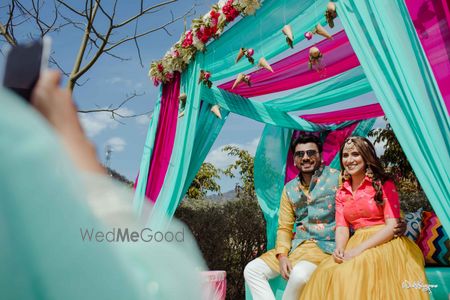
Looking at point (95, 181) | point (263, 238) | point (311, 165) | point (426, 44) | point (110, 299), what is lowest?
point (263, 238)

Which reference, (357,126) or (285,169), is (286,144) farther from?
(357,126)

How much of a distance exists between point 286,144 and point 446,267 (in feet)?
6.85

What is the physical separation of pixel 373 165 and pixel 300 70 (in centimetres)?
140

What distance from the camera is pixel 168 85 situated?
4191 millimetres

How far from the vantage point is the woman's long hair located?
2609 mm

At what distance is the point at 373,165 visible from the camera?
272cm

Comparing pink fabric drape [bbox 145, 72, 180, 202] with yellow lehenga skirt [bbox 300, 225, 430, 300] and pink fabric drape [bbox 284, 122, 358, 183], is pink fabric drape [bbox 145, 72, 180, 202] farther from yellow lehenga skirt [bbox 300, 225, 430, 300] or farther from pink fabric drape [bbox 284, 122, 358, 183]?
yellow lehenga skirt [bbox 300, 225, 430, 300]

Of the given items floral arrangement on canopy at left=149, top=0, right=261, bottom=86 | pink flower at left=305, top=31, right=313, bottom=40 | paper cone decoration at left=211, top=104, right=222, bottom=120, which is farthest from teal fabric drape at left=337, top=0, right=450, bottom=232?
paper cone decoration at left=211, top=104, right=222, bottom=120

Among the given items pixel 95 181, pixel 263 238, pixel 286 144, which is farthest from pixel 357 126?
pixel 95 181

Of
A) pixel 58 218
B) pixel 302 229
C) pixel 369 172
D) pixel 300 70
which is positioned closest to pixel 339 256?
pixel 369 172

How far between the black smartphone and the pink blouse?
231 centimetres

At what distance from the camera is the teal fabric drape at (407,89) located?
5.92 feet

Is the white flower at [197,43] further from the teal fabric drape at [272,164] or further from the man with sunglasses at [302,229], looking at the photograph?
the teal fabric drape at [272,164]

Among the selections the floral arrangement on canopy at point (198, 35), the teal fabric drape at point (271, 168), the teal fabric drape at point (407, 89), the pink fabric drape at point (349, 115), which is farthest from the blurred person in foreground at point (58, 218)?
the teal fabric drape at point (271, 168)
